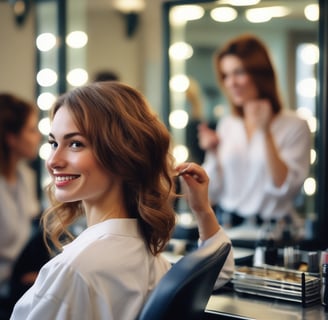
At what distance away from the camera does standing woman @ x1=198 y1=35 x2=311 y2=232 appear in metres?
2.33

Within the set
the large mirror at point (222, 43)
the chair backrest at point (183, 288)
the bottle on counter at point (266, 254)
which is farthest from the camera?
the large mirror at point (222, 43)

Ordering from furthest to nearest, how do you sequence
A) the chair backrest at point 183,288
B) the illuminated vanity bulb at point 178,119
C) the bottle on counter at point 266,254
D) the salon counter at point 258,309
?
the illuminated vanity bulb at point 178,119, the bottle on counter at point 266,254, the salon counter at point 258,309, the chair backrest at point 183,288

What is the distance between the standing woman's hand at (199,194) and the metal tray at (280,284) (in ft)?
0.54

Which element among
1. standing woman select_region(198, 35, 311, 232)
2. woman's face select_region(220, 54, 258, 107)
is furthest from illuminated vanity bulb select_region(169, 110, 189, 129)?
woman's face select_region(220, 54, 258, 107)

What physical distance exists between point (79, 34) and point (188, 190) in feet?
8.04

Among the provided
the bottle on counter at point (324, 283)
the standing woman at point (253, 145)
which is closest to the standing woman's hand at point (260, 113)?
the standing woman at point (253, 145)

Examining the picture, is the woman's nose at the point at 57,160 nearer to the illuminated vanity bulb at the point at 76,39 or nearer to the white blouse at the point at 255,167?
the white blouse at the point at 255,167

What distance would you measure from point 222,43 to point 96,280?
179cm

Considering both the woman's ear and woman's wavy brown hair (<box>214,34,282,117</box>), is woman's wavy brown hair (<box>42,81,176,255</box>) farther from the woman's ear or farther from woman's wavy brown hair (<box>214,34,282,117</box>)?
the woman's ear

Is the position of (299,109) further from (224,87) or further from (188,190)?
(188,190)

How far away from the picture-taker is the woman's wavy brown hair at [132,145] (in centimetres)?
118

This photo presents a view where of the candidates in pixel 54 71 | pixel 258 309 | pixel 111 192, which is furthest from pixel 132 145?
pixel 54 71

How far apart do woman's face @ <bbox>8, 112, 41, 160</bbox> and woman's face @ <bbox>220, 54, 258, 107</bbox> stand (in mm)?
871

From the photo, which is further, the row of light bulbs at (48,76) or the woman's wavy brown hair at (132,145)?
the row of light bulbs at (48,76)
